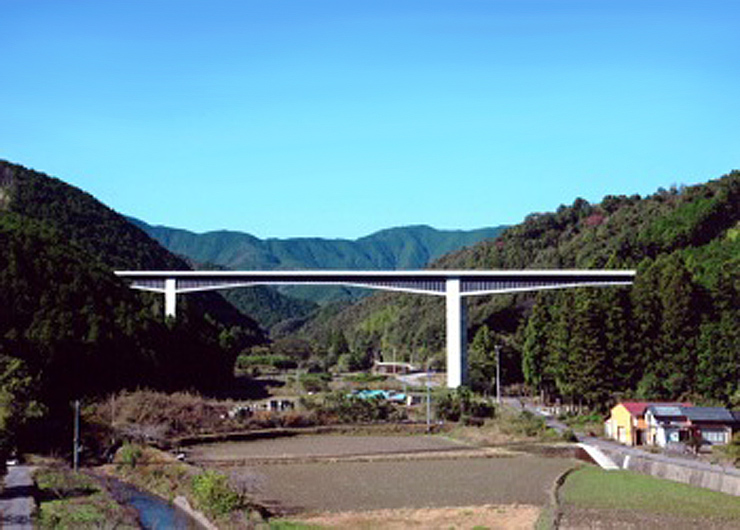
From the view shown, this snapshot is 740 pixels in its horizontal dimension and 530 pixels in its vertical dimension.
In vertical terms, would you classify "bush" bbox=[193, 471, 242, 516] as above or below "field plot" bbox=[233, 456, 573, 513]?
above

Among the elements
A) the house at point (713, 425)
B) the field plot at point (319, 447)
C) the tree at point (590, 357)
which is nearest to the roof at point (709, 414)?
the house at point (713, 425)

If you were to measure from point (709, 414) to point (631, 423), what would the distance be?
10.3 feet

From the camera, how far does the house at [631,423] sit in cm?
3741

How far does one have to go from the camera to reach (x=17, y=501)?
2255 centimetres

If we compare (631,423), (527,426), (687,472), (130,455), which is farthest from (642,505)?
(527,426)

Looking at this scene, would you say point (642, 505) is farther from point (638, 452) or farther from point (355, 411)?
point (355, 411)

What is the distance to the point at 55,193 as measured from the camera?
295ft

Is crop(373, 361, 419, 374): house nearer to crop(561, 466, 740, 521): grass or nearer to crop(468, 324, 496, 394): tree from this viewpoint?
crop(468, 324, 496, 394): tree

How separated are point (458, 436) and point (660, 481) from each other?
50.8ft

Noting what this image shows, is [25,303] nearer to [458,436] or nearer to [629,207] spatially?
[458,436]

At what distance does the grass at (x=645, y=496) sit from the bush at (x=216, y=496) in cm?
829

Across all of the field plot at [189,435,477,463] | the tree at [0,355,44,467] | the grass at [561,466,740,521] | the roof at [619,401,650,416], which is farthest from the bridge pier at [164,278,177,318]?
the grass at [561,466,740,521]

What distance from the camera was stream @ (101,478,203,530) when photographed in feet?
74.9

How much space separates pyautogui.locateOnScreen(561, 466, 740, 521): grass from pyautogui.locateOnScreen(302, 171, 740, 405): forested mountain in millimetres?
14255
